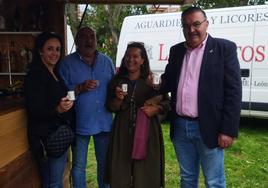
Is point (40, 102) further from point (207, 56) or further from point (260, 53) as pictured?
point (260, 53)

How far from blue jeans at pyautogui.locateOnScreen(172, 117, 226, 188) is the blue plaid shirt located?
0.75m

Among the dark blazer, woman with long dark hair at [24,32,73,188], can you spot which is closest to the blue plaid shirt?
woman with long dark hair at [24,32,73,188]

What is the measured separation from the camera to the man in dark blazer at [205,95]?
119 inches

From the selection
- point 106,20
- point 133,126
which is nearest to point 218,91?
point 133,126

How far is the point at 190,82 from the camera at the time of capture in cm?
316

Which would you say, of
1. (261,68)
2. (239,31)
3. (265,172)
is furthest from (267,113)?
(265,172)

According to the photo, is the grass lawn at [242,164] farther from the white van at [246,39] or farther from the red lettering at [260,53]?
the red lettering at [260,53]

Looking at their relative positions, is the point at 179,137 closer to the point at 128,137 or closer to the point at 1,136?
the point at 128,137

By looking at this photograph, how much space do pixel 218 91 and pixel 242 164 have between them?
3.27m

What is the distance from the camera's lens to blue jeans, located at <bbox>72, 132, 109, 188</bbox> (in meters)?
3.71

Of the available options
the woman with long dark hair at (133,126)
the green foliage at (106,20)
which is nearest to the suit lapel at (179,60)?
the woman with long dark hair at (133,126)

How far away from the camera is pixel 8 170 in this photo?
10.3 feet

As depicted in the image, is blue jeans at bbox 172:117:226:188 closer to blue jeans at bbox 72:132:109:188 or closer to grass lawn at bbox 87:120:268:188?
blue jeans at bbox 72:132:109:188

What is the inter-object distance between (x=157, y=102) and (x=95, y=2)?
160cm
